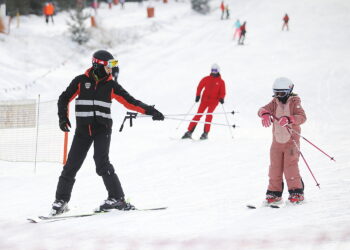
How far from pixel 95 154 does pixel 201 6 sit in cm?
3825

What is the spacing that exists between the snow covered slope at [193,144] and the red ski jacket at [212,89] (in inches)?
39.1

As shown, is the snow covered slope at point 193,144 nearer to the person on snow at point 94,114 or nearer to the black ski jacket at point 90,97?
the person on snow at point 94,114

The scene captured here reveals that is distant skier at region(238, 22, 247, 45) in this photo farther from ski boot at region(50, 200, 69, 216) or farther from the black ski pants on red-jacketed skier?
ski boot at region(50, 200, 69, 216)

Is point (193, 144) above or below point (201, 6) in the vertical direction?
below

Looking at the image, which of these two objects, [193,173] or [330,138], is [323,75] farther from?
[193,173]

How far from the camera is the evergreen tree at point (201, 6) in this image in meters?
42.4

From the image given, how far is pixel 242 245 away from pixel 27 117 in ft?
25.0

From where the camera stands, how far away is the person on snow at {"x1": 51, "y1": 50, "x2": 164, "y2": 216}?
562 cm

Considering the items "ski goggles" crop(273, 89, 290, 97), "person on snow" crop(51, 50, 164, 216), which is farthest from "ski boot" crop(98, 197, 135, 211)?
"ski goggles" crop(273, 89, 290, 97)

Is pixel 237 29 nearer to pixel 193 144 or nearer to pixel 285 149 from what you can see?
pixel 193 144

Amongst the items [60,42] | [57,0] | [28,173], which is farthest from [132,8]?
[28,173]

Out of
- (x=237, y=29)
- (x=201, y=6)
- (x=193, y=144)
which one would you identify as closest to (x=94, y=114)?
(x=193, y=144)

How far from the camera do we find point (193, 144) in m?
11.3

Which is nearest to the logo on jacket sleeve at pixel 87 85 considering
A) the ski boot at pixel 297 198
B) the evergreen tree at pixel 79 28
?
the ski boot at pixel 297 198
